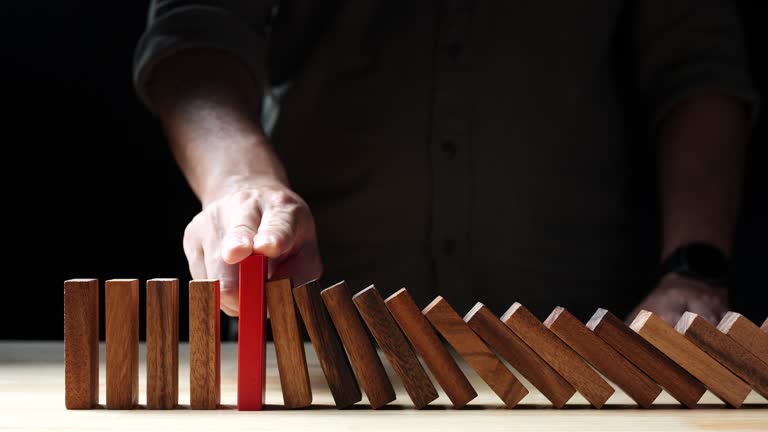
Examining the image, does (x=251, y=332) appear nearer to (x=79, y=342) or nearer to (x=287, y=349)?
(x=287, y=349)

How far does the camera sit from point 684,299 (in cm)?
127

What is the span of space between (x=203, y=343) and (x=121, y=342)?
80mm

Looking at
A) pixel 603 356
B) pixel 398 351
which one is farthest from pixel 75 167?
pixel 603 356

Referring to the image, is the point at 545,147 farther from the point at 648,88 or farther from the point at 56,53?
the point at 56,53

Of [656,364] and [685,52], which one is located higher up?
[685,52]

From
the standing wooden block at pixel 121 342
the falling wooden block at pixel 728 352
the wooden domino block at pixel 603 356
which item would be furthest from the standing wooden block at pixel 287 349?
the falling wooden block at pixel 728 352

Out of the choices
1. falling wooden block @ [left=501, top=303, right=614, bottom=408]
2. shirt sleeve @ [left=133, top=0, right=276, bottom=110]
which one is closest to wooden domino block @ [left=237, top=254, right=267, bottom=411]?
falling wooden block @ [left=501, top=303, right=614, bottom=408]

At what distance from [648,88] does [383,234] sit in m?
0.58

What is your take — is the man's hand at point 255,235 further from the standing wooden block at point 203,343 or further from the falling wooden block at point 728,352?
the falling wooden block at point 728,352

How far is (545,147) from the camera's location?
1468 millimetres

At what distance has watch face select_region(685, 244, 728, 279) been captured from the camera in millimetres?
1308

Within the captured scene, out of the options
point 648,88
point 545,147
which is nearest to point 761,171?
point 648,88

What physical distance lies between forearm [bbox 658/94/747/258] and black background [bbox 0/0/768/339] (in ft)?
4.35

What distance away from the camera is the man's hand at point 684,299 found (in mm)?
1243
